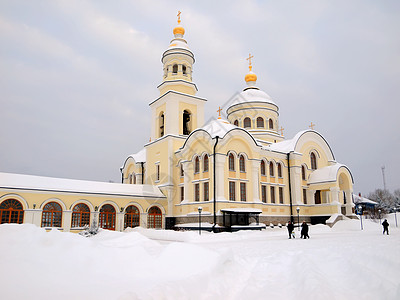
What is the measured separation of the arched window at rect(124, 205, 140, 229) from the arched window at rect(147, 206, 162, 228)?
1.06 m

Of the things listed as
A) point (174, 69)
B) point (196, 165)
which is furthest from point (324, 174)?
point (174, 69)

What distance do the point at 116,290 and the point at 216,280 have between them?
97.5 inches

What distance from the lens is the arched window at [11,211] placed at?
70.3 ft

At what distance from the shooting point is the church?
23.4 metres

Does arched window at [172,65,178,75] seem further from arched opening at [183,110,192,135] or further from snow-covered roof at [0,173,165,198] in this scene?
snow-covered roof at [0,173,165,198]

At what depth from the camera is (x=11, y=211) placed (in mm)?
21781

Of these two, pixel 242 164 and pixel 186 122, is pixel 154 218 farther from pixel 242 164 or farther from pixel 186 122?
pixel 186 122

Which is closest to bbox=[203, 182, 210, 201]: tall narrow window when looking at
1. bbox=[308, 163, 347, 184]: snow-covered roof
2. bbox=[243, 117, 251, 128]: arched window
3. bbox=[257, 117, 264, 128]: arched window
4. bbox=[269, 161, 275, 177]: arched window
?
bbox=[269, 161, 275, 177]: arched window

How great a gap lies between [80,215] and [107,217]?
2135 mm

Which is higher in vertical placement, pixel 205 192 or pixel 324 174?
pixel 324 174

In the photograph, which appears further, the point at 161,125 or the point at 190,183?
the point at 161,125
